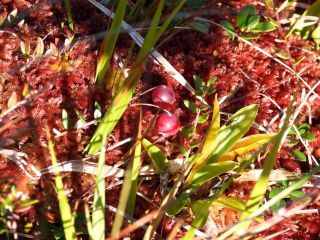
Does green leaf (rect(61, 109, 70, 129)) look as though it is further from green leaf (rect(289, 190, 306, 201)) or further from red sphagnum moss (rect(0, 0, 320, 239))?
green leaf (rect(289, 190, 306, 201))

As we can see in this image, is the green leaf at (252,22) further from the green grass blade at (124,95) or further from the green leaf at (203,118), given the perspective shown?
the green grass blade at (124,95)

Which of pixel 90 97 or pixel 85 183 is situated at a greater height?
pixel 90 97

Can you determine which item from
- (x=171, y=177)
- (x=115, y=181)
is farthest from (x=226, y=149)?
(x=115, y=181)

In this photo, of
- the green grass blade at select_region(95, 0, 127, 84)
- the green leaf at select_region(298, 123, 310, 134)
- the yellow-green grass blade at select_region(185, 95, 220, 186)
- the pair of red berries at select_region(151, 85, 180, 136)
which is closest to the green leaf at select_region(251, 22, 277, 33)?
the green leaf at select_region(298, 123, 310, 134)

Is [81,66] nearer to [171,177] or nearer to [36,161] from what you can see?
[36,161]

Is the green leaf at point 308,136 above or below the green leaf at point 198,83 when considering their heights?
below

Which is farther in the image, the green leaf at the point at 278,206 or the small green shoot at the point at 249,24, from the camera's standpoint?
the small green shoot at the point at 249,24

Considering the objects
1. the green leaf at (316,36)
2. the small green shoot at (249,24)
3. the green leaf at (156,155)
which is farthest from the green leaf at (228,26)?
the green leaf at (156,155)
